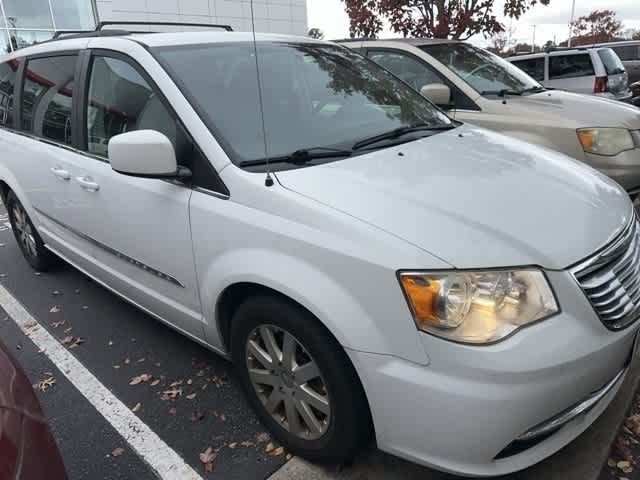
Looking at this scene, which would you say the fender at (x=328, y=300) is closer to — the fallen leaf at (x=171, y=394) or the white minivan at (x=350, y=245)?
the white minivan at (x=350, y=245)

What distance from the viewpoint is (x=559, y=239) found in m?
1.81

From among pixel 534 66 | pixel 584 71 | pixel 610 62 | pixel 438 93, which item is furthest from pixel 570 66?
pixel 438 93

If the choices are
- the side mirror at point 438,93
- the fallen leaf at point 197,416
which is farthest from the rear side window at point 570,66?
the fallen leaf at point 197,416

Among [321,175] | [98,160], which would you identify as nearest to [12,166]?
[98,160]

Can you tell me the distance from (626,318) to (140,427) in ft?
7.20

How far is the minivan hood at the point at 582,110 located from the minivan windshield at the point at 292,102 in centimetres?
189

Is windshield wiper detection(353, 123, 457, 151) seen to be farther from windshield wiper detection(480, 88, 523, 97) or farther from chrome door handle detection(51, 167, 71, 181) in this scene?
windshield wiper detection(480, 88, 523, 97)

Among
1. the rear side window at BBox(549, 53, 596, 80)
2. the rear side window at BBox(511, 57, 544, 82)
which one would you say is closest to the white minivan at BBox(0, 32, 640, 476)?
the rear side window at BBox(549, 53, 596, 80)

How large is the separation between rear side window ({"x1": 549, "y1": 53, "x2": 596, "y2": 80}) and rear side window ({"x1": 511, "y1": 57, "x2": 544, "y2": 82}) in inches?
8.3

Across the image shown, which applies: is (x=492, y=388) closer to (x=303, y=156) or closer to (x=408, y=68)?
(x=303, y=156)

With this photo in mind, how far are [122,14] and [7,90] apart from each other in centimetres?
1865

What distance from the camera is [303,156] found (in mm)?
2240

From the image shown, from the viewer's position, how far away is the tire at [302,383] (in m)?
1.88

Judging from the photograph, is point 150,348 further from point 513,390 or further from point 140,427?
point 513,390
